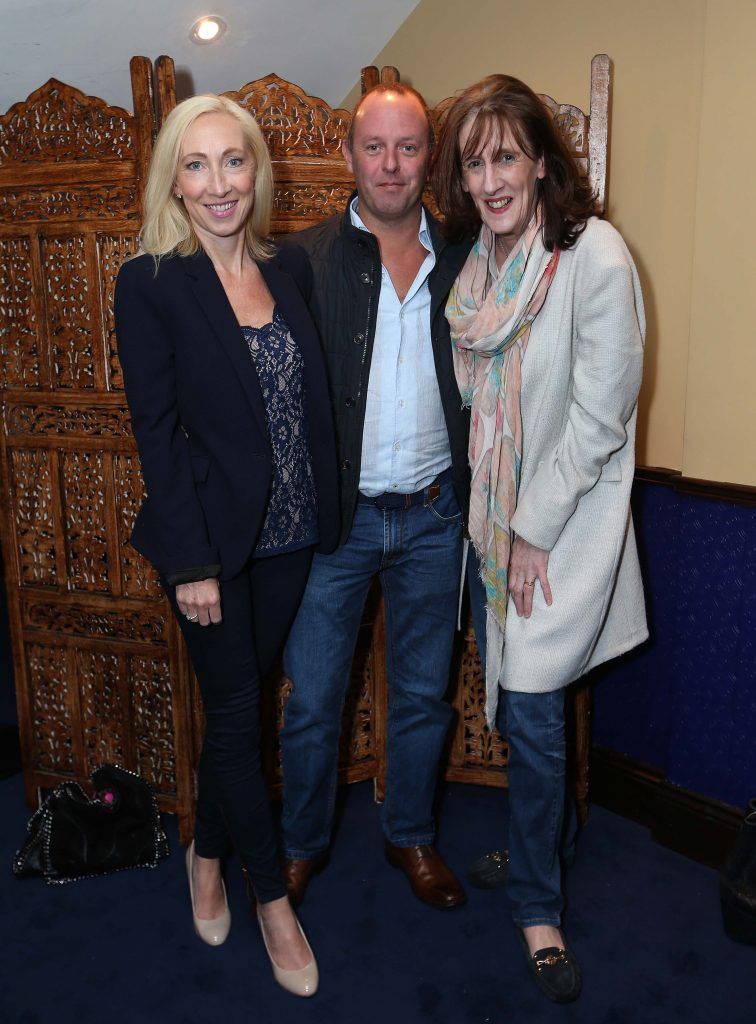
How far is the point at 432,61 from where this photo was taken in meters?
3.26

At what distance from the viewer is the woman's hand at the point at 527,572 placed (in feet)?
6.55

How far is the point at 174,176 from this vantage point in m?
1.84

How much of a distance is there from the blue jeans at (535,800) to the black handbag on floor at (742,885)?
1.31 ft

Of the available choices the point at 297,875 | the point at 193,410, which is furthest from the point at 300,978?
the point at 193,410

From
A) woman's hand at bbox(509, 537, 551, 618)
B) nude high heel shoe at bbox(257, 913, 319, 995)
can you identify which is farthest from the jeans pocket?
nude high heel shoe at bbox(257, 913, 319, 995)

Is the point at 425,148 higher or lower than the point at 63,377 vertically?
higher

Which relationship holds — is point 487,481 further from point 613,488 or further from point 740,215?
point 740,215

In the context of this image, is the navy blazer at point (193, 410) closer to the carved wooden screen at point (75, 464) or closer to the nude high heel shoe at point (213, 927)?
the carved wooden screen at point (75, 464)

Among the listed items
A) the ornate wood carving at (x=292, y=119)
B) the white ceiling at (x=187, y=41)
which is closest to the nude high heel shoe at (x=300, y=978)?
the ornate wood carving at (x=292, y=119)

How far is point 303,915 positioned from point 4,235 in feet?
6.14

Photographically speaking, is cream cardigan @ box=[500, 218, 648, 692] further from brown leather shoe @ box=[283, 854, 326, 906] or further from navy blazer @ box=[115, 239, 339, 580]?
brown leather shoe @ box=[283, 854, 326, 906]

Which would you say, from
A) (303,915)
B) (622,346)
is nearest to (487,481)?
(622,346)

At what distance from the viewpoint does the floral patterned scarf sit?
6.21 ft

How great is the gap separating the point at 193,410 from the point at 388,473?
49 cm
